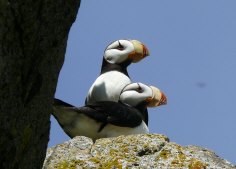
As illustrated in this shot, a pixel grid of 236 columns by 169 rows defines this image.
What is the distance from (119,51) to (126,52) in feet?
0.27

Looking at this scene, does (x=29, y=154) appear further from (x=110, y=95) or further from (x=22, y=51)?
(x=110, y=95)

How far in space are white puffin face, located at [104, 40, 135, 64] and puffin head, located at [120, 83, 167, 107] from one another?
0.71 meters

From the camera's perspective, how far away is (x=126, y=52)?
6.23m

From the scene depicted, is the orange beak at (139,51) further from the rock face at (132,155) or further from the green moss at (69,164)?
A: the green moss at (69,164)

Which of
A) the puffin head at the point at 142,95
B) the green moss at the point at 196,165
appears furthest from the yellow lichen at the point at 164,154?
the puffin head at the point at 142,95

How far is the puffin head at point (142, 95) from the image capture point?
5.43 m

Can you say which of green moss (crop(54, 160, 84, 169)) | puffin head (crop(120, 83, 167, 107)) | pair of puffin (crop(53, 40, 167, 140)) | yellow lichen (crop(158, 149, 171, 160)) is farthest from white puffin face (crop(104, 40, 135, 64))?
green moss (crop(54, 160, 84, 169))

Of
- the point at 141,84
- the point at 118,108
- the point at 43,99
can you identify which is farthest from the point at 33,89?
the point at 141,84

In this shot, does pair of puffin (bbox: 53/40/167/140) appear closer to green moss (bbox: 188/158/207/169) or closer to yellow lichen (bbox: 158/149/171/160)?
yellow lichen (bbox: 158/149/171/160)

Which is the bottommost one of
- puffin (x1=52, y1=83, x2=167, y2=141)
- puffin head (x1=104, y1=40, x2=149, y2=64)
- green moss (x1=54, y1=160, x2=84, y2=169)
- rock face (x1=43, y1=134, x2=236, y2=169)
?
puffin (x1=52, y1=83, x2=167, y2=141)

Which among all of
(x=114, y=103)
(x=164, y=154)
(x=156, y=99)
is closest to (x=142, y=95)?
(x=156, y=99)

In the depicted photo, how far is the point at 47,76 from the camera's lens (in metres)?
1.90

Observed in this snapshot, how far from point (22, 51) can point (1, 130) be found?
229 mm

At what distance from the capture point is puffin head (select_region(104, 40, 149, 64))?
245 inches
